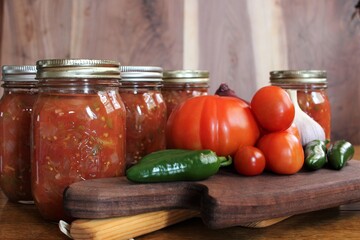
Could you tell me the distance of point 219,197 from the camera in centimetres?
67

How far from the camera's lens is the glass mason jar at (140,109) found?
909 mm

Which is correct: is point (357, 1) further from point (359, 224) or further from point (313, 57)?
point (359, 224)

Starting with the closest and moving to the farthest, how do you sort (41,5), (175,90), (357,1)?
(175,90)
(41,5)
(357,1)

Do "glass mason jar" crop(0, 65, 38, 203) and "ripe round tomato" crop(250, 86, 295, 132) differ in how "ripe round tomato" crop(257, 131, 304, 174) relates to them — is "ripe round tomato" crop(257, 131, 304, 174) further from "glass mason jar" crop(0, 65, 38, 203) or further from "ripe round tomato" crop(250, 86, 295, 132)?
"glass mason jar" crop(0, 65, 38, 203)

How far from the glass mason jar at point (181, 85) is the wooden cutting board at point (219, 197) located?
→ 0.30 metres

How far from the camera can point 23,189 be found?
90cm

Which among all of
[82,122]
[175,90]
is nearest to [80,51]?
[175,90]

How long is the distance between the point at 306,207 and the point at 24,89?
0.50 metres

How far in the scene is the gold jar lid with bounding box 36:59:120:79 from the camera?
2.39ft

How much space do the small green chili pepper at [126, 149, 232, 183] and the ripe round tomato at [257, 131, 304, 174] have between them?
112mm

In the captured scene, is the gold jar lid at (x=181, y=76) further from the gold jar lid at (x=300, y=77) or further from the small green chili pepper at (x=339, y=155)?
the small green chili pepper at (x=339, y=155)

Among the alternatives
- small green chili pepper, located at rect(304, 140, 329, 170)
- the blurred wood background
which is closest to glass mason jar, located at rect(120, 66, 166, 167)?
small green chili pepper, located at rect(304, 140, 329, 170)

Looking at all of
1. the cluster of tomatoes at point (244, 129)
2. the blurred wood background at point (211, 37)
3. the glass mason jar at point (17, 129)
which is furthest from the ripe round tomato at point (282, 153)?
the blurred wood background at point (211, 37)

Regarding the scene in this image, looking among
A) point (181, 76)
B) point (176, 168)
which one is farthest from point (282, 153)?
point (181, 76)
